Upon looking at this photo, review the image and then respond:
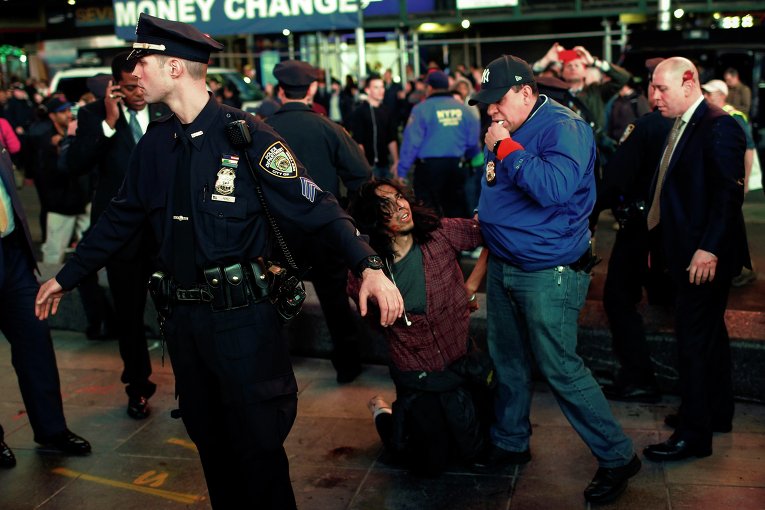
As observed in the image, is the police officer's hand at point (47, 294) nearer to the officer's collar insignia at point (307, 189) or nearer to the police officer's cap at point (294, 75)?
the officer's collar insignia at point (307, 189)

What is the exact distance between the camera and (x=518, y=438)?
14.7 feet

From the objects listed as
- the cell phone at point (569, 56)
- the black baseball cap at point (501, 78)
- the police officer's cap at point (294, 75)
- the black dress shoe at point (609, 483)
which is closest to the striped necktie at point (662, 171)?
the black baseball cap at point (501, 78)

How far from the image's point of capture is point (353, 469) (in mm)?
4582

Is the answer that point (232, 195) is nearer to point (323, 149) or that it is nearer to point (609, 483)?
point (609, 483)

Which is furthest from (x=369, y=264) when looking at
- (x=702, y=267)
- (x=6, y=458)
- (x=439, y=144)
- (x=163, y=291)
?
(x=439, y=144)

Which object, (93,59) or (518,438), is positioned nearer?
(518,438)

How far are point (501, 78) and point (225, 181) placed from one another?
1.38 meters

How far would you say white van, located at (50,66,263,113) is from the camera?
57.5 ft

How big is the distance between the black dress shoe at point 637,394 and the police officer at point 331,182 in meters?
1.58

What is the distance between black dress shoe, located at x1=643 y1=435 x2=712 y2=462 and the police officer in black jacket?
2.46ft

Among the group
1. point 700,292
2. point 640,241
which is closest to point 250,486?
point 700,292

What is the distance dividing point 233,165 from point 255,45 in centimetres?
2583

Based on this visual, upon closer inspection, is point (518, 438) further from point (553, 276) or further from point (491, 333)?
point (553, 276)

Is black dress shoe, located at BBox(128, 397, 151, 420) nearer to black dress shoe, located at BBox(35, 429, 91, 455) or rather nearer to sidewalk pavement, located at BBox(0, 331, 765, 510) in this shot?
sidewalk pavement, located at BBox(0, 331, 765, 510)
